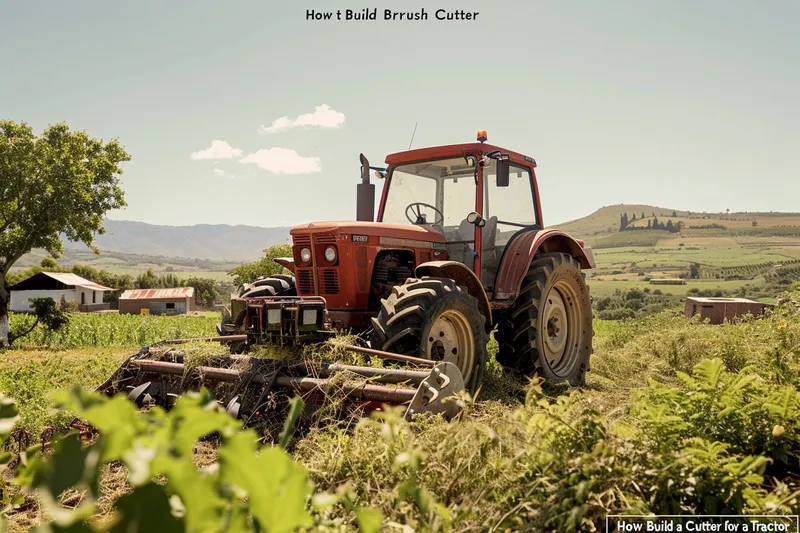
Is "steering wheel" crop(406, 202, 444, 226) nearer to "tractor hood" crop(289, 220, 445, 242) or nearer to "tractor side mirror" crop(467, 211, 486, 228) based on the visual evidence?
"tractor hood" crop(289, 220, 445, 242)

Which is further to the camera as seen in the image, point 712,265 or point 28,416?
point 712,265

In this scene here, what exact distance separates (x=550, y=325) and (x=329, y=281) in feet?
10.4

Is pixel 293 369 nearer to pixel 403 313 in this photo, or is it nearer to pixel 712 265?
pixel 403 313

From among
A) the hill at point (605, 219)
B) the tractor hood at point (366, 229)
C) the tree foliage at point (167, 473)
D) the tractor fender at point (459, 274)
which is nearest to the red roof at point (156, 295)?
the tractor hood at point (366, 229)

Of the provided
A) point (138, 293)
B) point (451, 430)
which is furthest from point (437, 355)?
point (138, 293)

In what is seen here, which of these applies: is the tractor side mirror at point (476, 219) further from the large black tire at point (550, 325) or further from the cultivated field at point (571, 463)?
the cultivated field at point (571, 463)

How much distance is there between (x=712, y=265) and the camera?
86562 millimetres

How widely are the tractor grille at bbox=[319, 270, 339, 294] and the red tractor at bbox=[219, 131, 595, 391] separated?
0.01 m

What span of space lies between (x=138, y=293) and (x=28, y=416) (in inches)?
2214

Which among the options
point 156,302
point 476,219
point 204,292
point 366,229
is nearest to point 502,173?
point 476,219

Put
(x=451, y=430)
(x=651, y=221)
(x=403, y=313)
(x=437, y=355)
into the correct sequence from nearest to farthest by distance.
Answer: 1. (x=451, y=430)
2. (x=403, y=313)
3. (x=437, y=355)
4. (x=651, y=221)

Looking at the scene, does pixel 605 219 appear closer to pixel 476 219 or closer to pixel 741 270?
pixel 741 270

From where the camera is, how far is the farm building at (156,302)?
5559 centimetres

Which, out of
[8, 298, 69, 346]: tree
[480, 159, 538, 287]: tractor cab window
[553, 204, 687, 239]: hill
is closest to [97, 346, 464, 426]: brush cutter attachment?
[480, 159, 538, 287]: tractor cab window
